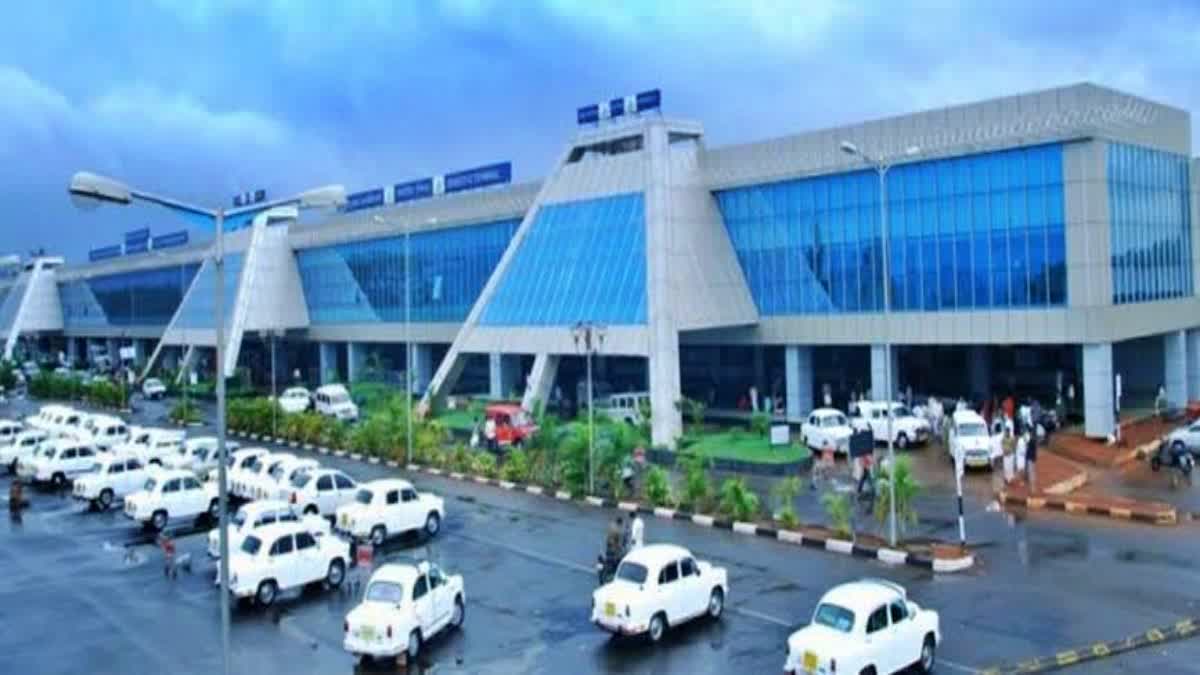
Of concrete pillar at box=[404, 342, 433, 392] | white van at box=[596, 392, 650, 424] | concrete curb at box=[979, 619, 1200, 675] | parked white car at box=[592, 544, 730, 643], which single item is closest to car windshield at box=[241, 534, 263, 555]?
parked white car at box=[592, 544, 730, 643]

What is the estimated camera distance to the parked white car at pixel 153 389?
83.8 metres

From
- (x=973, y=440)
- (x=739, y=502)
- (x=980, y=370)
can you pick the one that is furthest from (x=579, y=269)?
(x=739, y=502)

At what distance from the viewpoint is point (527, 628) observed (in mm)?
22625

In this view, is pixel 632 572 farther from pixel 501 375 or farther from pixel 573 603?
pixel 501 375

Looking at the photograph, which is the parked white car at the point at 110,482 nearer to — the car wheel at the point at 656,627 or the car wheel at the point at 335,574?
the car wheel at the point at 335,574

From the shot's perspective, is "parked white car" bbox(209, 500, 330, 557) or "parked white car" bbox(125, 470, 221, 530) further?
"parked white car" bbox(125, 470, 221, 530)

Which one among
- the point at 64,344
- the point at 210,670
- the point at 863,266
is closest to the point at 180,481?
the point at 210,670

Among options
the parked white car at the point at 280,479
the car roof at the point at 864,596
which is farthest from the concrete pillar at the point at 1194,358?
the car roof at the point at 864,596

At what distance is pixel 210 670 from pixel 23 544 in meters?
15.7

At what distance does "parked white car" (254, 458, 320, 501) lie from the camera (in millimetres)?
35281

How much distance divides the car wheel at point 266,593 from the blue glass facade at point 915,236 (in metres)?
32.9

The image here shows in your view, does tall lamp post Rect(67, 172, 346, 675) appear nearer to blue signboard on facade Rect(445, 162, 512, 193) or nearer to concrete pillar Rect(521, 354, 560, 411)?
concrete pillar Rect(521, 354, 560, 411)

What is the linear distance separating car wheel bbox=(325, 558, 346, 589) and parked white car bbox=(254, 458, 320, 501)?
28.2 feet

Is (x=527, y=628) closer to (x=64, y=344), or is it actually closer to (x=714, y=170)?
(x=714, y=170)
